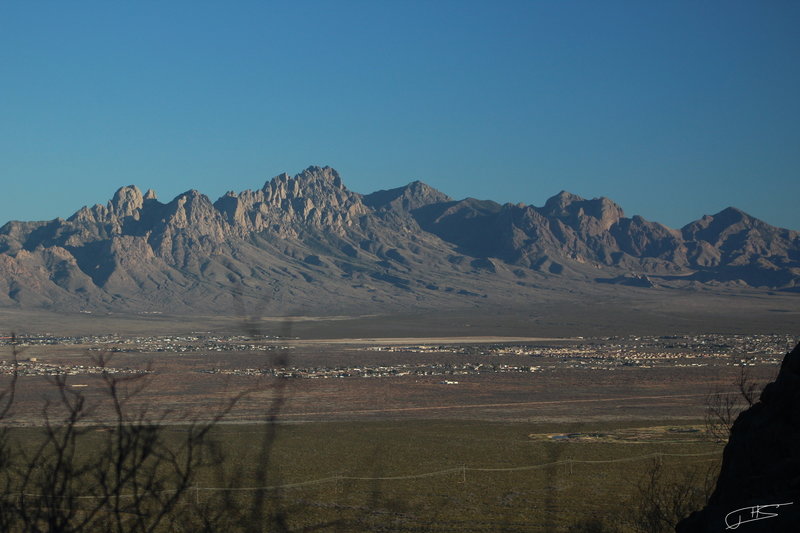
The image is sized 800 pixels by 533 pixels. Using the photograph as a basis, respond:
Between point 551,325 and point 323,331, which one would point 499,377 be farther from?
point 551,325

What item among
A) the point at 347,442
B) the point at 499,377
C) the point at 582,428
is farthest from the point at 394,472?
the point at 499,377

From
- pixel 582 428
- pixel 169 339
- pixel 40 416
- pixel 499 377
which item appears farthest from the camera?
pixel 169 339

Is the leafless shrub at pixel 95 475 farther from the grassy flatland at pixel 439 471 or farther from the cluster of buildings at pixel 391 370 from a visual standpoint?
the cluster of buildings at pixel 391 370

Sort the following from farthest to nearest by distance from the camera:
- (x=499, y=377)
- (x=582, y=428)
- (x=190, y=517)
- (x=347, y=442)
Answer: (x=499, y=377)
(x=582, y=428)
(x=347, y=442)
(x=190, y=517)

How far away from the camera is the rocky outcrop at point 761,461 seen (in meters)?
11.2

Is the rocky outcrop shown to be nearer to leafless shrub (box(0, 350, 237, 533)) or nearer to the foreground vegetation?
the foreground vegetation

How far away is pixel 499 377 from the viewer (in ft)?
293

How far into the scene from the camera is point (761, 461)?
509 inches

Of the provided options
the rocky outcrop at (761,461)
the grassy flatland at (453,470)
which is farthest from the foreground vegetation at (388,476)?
the rocky outcrop at (761,461)

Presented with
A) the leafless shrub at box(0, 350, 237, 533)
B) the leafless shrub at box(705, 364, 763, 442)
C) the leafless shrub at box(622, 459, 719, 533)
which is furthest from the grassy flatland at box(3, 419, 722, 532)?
the leafless shrub at box(0, 350, 237, 533)

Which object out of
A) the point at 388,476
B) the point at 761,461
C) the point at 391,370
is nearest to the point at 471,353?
the point at 391,370

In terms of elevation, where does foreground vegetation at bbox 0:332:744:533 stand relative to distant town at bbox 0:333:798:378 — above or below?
below

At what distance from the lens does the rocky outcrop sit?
36.6 ft

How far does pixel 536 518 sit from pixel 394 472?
10320mm
